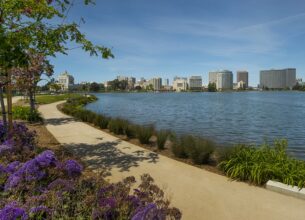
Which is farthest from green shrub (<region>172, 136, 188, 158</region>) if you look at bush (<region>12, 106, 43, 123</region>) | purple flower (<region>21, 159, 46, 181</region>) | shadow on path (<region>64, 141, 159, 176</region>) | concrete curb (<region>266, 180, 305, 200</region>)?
bush (<region>12, 106, 43, 123</region>)

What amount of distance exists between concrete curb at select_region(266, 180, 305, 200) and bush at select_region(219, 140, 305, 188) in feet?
0.70

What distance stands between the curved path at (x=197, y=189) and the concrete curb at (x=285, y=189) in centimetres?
11

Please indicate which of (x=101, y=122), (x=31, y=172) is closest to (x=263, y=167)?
(x=31, y=172)

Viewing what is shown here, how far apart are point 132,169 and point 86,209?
368cm

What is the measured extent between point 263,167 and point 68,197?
4410mm

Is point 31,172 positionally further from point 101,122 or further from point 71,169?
point 101,122

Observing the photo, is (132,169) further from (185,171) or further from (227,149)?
(227,149)

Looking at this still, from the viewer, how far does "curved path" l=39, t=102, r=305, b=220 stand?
14.2 feet

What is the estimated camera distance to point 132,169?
656cm

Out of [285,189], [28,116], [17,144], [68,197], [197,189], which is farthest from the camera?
[28,116]

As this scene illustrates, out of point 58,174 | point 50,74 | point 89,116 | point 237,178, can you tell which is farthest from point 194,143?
point 50,74

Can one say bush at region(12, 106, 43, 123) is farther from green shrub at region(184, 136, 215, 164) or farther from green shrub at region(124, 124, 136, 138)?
green shrub at region(184, 136, 215, 164)

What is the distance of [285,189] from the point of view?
5035 mm

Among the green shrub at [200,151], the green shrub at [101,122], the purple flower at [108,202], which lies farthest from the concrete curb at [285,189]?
the green shrub at [101,122]
